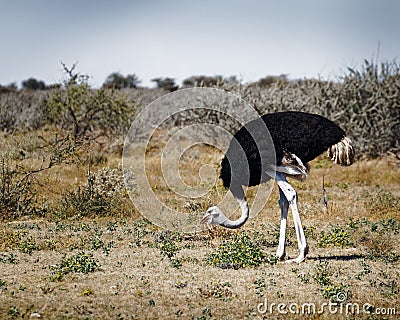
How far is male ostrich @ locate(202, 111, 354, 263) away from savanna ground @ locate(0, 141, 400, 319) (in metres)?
0.69

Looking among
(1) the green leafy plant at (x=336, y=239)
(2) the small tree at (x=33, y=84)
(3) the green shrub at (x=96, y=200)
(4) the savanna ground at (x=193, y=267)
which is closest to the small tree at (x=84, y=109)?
(3) the green shrub at (x=96, y=200)

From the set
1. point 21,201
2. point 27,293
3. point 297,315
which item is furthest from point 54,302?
point 21,201

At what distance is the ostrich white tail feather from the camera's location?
740cm

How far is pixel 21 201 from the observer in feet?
35.3

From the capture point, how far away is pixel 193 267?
7.49 m

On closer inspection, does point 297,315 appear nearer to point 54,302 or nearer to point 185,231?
point 54,302

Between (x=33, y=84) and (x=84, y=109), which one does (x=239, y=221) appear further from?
(x=33, y=84)

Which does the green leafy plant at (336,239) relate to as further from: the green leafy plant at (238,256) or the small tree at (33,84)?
the small tree at (33,84)

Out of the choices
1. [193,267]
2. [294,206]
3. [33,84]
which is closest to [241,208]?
[294,206]

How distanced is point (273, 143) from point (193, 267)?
1823 millimetres

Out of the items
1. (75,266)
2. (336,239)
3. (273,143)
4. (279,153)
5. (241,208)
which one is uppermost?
(273,143)

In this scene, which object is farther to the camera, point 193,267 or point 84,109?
point 84,109

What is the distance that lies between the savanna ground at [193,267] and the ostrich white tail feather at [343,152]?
1319 mm

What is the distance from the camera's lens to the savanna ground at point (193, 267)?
237 inches
